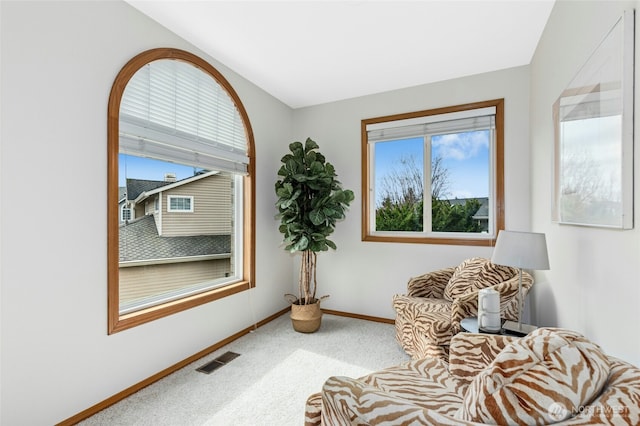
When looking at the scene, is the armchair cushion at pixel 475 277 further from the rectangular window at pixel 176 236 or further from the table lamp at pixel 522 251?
the rectangular window at pixel 176 236

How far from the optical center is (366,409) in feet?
2.92

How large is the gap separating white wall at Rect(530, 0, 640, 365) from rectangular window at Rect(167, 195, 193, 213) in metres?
2.83

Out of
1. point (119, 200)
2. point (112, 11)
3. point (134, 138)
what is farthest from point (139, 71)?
point (119, 200)

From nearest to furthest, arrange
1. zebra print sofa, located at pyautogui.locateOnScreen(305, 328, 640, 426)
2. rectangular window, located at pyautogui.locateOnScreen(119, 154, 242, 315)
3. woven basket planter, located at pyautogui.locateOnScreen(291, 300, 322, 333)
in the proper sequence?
zebra print sofa, located at pyautogui.locateOnScreen(305, 328, 640, 426) < rectangular window, located at pyautogui.locateOnScreen(119, 154, 242, 315) < woven basket planter, located at pyautogui.locateOnScreen(291, 300, 322, 333)

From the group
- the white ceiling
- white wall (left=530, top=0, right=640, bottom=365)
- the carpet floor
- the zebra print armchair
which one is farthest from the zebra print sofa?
the white ceiling

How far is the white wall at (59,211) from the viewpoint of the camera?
1.51 m

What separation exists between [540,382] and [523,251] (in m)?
1.11

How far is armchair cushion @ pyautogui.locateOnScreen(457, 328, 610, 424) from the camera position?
71 centimetres

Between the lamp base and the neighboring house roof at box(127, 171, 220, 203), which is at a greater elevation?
the neighboring house roof at box(127, 171, 220, 203)

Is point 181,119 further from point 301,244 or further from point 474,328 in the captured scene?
point 474,328

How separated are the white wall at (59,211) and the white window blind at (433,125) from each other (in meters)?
2.37

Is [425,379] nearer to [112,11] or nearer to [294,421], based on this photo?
[294,421]

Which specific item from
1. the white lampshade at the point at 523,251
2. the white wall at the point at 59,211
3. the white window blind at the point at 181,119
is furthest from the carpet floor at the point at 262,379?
the white window blind at the point at 181,119

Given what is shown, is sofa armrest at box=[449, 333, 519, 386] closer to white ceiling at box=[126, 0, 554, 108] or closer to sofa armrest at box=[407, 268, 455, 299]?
sofa armrest at box=[407, 268, 455, 299]
